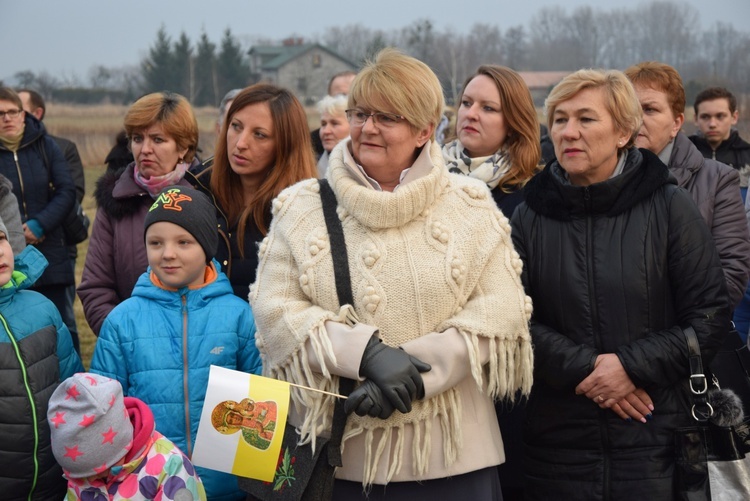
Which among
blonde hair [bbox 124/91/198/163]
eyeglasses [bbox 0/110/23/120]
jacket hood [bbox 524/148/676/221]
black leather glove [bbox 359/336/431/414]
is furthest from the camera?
eyeglasses [bbox 0/110/23/120]

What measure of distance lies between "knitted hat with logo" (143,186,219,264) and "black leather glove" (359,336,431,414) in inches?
41.3

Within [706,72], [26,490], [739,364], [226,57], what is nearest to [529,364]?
[739,364]

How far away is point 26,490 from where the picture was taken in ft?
10.5

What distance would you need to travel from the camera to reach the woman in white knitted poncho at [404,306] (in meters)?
2.77

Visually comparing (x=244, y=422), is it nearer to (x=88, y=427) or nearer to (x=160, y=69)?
(x=88, y=427)

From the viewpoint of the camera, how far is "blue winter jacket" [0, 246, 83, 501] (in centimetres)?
318

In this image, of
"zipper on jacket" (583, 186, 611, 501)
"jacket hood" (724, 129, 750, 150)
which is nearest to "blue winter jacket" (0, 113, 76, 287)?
"zipper on jacket" (583, 186, 611, 501)

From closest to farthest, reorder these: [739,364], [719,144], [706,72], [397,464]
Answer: [397,464]
[739,364]
[719,144]
[706,72]

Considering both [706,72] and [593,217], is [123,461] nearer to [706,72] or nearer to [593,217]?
[593,217]

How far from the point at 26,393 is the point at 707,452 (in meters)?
2.46

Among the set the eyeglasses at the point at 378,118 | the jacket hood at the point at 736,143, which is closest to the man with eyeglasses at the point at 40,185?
the eyeglasses at the point at 378,118

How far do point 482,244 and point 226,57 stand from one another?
47392 mm

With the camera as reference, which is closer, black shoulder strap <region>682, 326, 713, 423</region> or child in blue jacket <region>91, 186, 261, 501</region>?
black shoulder strap <region>682, 326, 713, 423</region>

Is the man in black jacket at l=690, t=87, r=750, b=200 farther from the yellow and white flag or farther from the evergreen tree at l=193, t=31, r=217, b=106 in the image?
the evergreen tree at l=193, t=31, r=217, b=106
